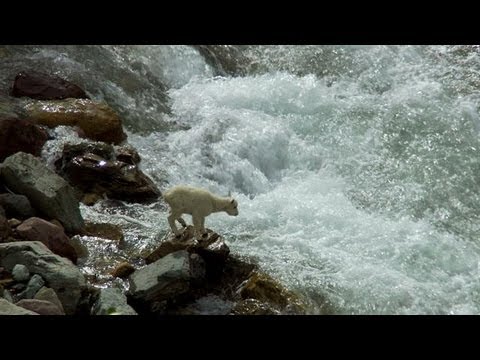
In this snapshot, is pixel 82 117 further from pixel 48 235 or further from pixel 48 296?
pixel 48 296

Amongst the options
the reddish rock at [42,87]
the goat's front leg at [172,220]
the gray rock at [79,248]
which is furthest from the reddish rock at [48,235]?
the reddish rock at [42,87]

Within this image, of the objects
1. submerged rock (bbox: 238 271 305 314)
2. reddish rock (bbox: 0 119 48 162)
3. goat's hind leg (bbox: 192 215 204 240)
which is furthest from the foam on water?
reddish rock (bbox: 0 119 48 162)

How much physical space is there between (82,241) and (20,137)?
7.21ft

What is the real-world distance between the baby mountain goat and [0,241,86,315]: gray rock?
132cm

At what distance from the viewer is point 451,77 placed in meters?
12.5

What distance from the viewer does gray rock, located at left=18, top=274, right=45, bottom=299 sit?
5031 millimetres

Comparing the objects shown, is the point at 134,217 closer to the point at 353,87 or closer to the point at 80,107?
the point at 80,107

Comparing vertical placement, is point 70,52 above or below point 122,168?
above

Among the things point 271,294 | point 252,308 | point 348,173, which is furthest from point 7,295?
point 348,173

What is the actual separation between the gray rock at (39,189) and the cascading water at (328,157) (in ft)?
2.07

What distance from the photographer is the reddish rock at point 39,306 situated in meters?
4.64
